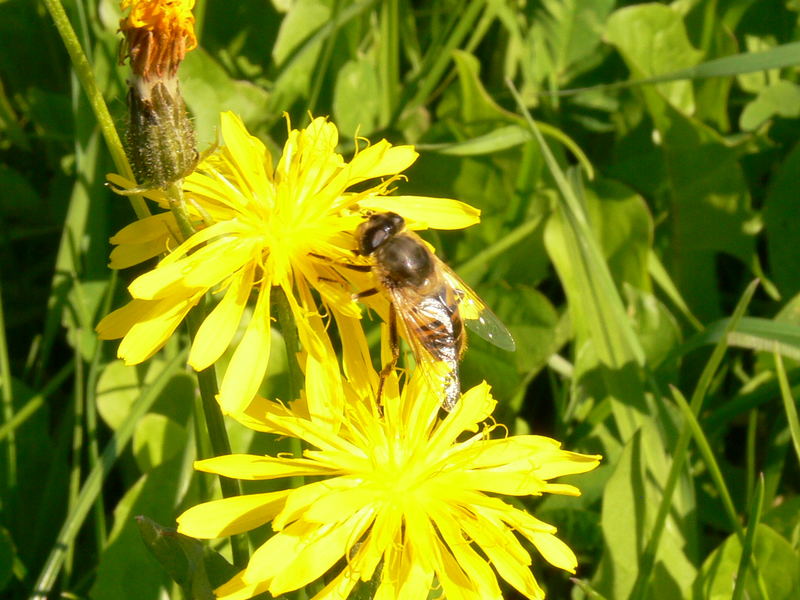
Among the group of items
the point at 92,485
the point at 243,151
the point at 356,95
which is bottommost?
the point at 92,485

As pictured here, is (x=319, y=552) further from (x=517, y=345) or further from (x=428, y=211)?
(x=517, y=345)

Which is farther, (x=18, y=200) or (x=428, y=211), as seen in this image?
(x=18, y=200)

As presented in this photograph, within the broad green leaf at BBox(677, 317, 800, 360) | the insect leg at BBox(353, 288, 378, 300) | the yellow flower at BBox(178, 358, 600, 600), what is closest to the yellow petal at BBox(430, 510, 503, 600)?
the yellow flower at BBox(178, 358, 600, 600)

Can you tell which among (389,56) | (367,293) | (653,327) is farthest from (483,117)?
(367,293)

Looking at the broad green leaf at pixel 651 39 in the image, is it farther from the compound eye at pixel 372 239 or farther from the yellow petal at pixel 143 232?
the yellow petal at pixel 143 232

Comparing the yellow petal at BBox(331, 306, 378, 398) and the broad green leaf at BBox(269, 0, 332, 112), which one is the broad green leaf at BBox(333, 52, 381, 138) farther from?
the yellow petal at BBox(331, 306, 378, 398)

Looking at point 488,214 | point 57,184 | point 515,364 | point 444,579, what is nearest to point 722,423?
point 515,364
